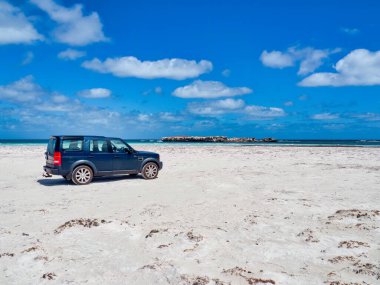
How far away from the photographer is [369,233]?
22.2 feet

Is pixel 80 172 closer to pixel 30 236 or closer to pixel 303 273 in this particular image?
pixel 30 236

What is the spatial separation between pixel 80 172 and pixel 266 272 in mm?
9805

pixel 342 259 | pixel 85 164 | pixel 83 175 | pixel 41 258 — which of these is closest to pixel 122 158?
pixel 85 164

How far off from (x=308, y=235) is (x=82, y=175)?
9253 millimetres

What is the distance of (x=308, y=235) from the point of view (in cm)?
661

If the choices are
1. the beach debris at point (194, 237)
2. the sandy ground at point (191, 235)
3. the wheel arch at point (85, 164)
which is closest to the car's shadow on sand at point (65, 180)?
the wheel arch at point (85, 164)

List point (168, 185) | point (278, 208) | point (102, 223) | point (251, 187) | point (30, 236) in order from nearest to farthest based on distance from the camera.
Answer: point (30, 236), point (102, 223), point (278, 208), point (251, 187), point (168, 185)

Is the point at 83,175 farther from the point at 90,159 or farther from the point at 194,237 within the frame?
the point at 194,237

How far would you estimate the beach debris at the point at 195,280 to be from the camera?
4.57m

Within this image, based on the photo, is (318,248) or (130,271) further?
(318,248)

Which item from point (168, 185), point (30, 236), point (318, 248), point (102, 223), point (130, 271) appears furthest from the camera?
point (168, 185)

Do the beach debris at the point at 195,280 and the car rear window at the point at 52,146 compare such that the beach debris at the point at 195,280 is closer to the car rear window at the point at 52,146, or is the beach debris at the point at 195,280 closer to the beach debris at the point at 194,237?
the beach debris at the point at 194,237

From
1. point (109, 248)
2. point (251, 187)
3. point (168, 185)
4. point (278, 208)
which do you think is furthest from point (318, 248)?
point (168, 185)

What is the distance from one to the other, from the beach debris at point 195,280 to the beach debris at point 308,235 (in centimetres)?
258
